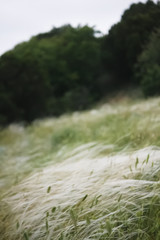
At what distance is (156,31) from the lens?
2.24 metres

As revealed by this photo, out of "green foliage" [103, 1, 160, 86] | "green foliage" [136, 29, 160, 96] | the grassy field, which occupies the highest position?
"green foliage" [103, 1, 160, 86]

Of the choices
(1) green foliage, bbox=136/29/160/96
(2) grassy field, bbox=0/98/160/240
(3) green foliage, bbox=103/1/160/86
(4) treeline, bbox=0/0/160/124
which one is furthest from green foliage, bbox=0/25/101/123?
(2) grassy field, bbox=0/98/160/240

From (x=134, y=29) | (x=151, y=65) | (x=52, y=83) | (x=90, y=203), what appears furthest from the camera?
(x=52, y=83)

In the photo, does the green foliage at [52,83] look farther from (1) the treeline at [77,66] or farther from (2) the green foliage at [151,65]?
(2) the green foliage at [151,65]

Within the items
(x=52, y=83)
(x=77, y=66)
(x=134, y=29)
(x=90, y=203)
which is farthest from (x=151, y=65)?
(x=52, y=83)

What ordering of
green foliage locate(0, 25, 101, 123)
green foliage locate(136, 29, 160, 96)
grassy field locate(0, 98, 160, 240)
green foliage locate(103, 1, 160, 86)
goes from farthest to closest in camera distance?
green foliage locate(0, 25, 101, 123)
green foliage locate(136, 29, 160, 96)
green foliage locate(103, 1, 160, 86)
grassy field locate(0, 98, 160, 240)

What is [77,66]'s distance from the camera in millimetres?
6301

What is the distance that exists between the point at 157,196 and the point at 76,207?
1.37ft

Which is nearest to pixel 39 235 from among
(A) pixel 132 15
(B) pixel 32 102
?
(A) pixel 132 15

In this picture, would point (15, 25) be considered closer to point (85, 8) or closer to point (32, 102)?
point (85, 8)

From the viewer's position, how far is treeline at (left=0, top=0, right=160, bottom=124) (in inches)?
96.0

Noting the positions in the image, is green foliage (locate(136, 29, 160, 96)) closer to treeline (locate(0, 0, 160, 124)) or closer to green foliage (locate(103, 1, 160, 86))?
treeline (locate(0, 0, 160, 124))

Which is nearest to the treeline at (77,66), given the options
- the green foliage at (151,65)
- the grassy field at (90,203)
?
the green foliage at (151,65)

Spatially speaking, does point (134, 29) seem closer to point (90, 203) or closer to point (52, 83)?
point (90, 203)
